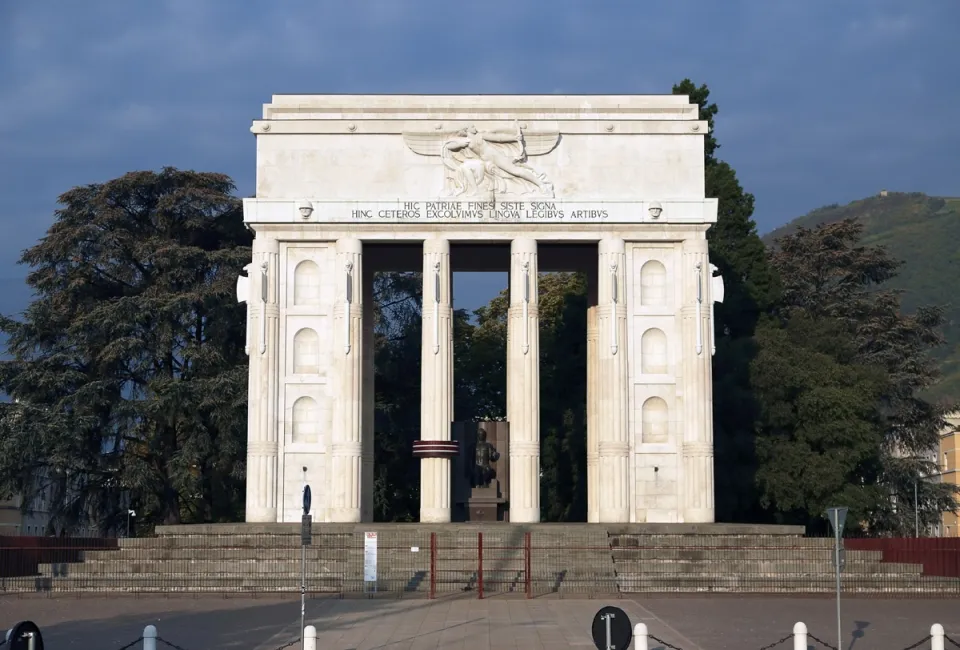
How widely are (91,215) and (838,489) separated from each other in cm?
3584

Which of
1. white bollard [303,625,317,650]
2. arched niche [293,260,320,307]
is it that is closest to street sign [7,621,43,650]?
white bollard [303,625,317,650]

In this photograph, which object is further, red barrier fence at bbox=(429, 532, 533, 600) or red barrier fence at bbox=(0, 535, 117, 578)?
red barrier fence at bbox=(0, 535, 117, 578)

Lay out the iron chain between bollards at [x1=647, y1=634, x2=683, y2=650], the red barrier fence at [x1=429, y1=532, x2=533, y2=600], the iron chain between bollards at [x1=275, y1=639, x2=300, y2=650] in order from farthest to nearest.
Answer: the red barrier fence at [x1=429, y1=532, x2=533, y2=600], the iron chain between bollards at [x1=275, y1=639, x2=300, y2=650], the iron chain between bollards at [x1=647, y1=634, x2=683, y2=650]

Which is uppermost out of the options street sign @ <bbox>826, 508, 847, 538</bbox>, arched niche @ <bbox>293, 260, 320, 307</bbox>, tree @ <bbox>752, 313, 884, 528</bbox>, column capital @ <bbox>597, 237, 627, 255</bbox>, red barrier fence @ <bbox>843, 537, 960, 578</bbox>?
column capital @ <bbox>597, 237, 627, 255</bbox>

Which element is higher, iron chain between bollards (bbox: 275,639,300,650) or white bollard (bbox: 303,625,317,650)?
white bollard (bbox: 303,625,317,650)

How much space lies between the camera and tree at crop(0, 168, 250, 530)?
63.3m

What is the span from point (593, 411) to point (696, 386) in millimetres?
5265

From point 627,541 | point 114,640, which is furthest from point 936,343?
point 114,640

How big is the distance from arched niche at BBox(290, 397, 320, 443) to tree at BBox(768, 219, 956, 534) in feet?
77.3

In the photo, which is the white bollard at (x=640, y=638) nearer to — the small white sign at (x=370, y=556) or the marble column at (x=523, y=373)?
the small white sign at (x=370, y=556)

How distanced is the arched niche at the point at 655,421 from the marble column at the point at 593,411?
198 centimetres

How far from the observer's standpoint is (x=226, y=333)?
6612cm

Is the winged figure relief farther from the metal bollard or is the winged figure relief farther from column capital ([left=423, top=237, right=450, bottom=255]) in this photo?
the metal bollard

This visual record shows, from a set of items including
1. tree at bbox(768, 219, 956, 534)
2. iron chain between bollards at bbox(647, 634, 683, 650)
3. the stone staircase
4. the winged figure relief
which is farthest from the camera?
tree at bbox(768, 219, 956, 534)
